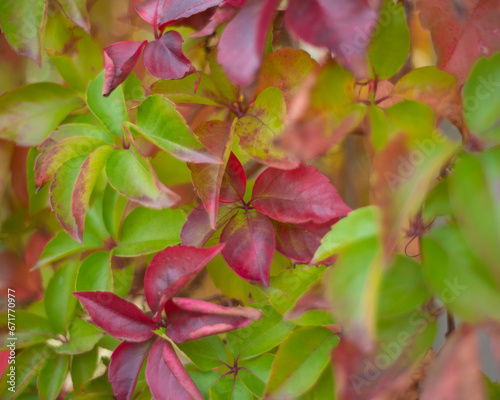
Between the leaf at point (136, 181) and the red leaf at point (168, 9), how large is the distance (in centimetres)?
11

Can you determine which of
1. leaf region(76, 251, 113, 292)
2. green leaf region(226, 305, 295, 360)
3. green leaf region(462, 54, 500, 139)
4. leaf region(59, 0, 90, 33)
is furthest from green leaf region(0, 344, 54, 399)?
green leaf region(462, 54, 500, 139)

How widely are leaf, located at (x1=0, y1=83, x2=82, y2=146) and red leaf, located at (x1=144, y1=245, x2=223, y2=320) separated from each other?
21 cm

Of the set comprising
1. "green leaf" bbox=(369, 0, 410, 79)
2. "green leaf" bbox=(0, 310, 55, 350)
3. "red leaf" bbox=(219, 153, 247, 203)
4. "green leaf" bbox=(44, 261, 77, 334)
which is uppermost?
"green leaf" bbox=(369, 0, 410, 79)

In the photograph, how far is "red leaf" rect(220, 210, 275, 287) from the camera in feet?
1.06

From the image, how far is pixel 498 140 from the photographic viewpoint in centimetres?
22

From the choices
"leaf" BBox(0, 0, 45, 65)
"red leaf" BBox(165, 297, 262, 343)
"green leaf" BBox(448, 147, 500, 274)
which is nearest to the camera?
"green leaf" BBox(448, 147, 500, 274)

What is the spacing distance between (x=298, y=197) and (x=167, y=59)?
14 cm

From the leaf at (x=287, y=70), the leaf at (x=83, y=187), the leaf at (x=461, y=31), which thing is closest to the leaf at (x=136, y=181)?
the leaf at (x=83, y=187)

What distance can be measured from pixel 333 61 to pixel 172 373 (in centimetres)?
23

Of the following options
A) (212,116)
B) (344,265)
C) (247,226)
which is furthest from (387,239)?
(212,116)

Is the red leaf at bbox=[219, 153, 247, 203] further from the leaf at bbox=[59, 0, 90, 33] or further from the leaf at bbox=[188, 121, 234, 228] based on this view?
the leaf at bbox=[59, 0, 90, 33]

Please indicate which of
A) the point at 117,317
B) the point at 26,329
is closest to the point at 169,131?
the point at 117,317

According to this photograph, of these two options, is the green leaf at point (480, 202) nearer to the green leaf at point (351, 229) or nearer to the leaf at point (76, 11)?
the green leaf at point (351, 229)

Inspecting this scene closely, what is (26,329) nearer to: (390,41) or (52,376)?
(52,376)
